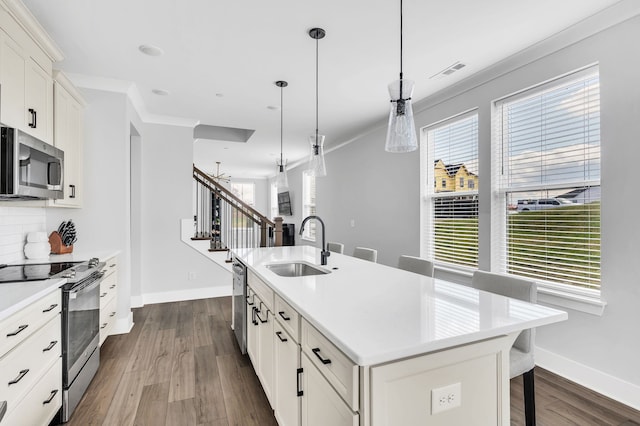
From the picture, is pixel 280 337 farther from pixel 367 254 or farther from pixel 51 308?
pixel 367 254

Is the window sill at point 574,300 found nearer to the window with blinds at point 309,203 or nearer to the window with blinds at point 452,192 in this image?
the window with blinds at point 452,192

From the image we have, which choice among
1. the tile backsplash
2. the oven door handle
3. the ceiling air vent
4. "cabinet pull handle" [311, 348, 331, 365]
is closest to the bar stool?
the ceiling air vent

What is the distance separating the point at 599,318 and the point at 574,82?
1848mm

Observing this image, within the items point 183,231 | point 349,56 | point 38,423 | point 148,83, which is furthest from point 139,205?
point 349,56

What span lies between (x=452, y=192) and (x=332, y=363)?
10.0 ft

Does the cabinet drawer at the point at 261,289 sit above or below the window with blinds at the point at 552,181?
below

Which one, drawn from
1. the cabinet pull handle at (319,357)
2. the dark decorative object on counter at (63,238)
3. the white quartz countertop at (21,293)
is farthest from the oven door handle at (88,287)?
the cabinet pull handle at (319,357)

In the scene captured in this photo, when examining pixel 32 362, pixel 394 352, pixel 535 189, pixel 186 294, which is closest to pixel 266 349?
pixel 32 362

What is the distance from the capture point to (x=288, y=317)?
168 cm

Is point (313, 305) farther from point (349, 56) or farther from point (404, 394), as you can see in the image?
point (349, 56)

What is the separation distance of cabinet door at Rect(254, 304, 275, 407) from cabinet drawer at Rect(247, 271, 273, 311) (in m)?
0.05

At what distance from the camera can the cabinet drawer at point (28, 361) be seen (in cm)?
149

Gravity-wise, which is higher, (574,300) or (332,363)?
(332,363)

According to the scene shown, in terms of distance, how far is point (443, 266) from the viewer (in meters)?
3.86
